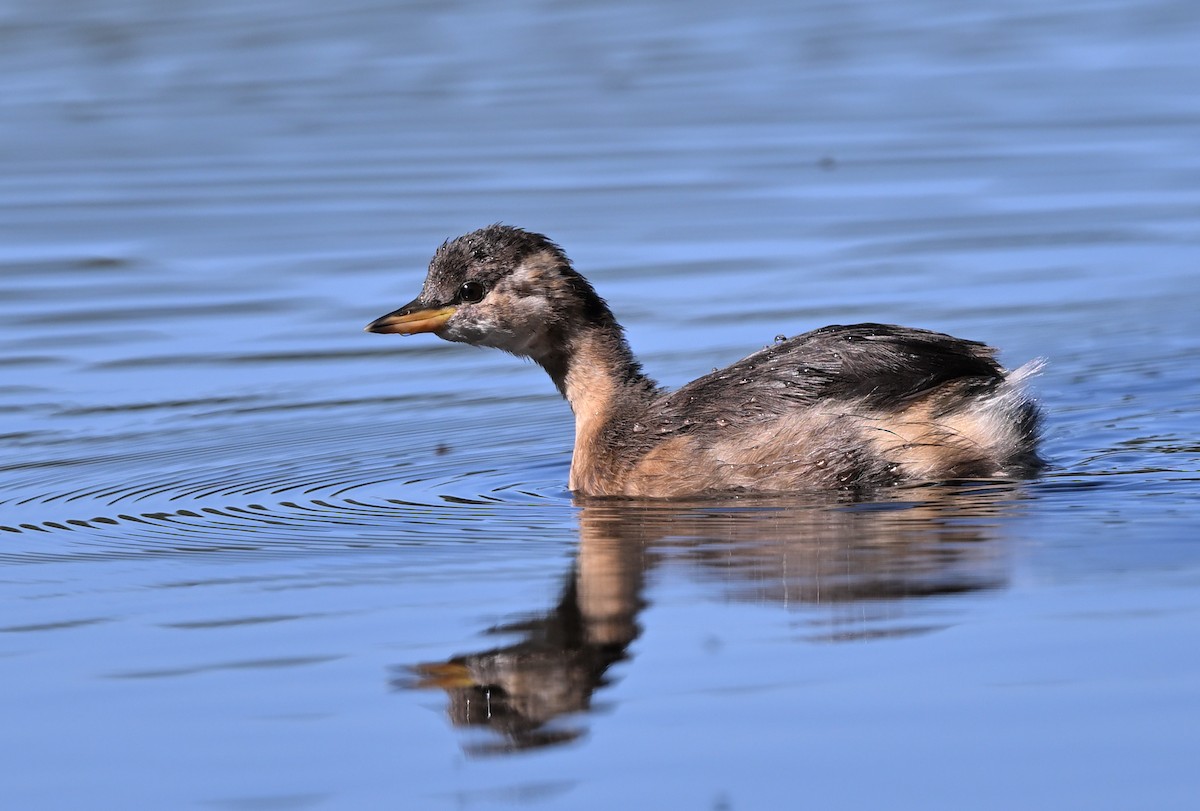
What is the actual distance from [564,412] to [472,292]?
1.25 metres

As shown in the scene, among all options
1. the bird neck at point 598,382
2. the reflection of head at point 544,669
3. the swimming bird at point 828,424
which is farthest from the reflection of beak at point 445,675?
the bird neck at point 598,382

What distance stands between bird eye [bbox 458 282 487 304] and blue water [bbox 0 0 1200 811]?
66 centimetres

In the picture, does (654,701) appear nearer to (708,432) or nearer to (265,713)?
(265,713)

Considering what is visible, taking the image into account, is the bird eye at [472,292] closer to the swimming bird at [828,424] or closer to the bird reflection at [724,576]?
the swimming bird at [828,424]

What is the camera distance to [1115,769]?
4.66m

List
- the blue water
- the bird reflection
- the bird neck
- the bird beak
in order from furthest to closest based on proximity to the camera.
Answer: the bird beak
the bird neck
the bird reflection
the blue water

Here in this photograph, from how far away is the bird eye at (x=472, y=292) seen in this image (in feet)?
29.2

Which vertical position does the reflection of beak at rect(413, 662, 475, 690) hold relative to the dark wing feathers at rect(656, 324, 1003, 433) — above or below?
below

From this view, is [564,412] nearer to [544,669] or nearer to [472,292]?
[472,292]

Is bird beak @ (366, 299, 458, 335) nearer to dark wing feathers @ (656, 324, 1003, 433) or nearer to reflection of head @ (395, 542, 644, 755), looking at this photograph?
dark wing feathers @ (656, 324, 1003, 433)

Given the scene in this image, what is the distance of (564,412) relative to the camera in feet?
32.8

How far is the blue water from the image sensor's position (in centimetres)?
505

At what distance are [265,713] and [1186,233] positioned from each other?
28.8 feet

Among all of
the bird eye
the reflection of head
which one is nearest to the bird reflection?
the reflection of head
